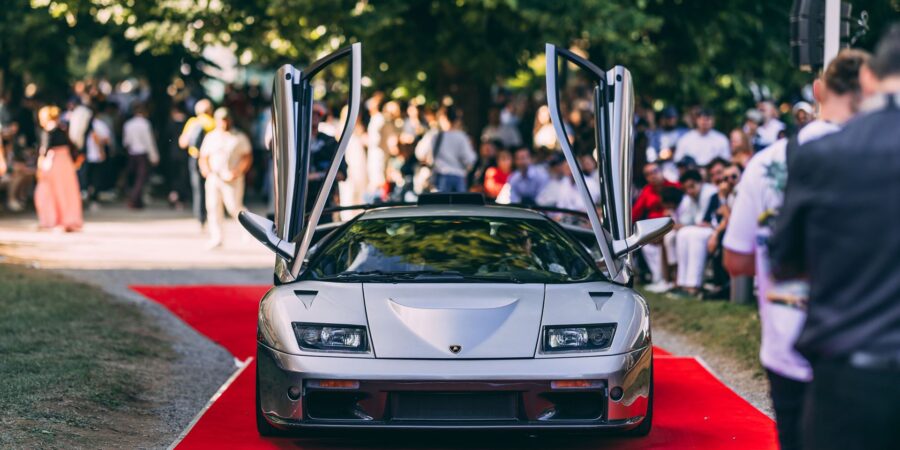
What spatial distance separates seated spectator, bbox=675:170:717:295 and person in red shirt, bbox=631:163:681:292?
0.20m

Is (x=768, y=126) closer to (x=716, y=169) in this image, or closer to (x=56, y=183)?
(x=716, y=169)

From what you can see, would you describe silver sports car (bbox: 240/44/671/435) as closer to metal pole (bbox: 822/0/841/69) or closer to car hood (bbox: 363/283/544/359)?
car hood (bbox: 363/283/544/359)

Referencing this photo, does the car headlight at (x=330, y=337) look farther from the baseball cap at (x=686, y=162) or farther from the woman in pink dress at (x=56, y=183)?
the woman in pink dress at (x=56, y=183)

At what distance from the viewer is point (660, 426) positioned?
8.30 meters

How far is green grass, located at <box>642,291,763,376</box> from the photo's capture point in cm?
1146

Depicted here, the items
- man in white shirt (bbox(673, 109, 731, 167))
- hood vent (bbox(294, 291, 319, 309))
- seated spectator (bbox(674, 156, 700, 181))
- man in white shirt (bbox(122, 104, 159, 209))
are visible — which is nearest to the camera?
hood vent (bbox(294, 291, 319, 309))

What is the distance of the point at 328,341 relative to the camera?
23.8ft

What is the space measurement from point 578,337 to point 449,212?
1738 millimetres

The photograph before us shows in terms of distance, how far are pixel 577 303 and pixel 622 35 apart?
1280 cm

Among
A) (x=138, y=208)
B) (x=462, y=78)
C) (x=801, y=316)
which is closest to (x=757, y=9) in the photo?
(x=462, y=78)

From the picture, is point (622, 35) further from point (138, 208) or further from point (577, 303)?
point (577, 303)

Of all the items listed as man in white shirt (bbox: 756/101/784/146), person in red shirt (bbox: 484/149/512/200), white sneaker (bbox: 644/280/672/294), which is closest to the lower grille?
white sneaker (bbox: 644/280/672/294)

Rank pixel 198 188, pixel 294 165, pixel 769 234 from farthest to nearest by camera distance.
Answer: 1. pixel 198 188
2. pixel 294 165
3. pixel 769 234

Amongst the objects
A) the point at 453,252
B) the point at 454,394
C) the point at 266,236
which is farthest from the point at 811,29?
the point at 454,394
